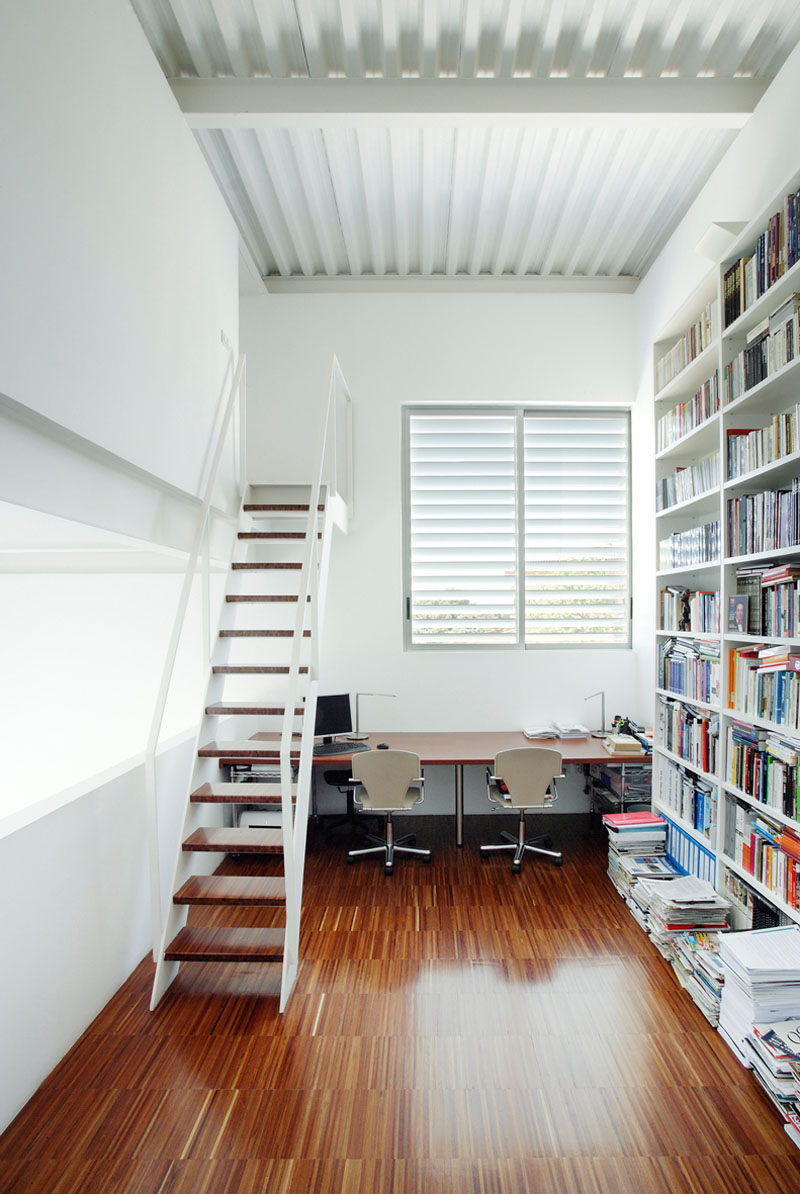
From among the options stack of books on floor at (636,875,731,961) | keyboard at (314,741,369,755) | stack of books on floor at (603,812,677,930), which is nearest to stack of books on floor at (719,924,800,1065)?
stack of books on floor at (636,875,731,961)

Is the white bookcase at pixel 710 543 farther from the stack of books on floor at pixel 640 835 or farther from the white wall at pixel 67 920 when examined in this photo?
the white wall at pixel 67 920

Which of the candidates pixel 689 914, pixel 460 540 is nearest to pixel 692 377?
pixel 460 540

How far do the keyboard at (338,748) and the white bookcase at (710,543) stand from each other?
198 cm

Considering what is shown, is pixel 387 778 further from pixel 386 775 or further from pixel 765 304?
pixel 765 304

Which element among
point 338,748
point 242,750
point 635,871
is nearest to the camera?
point 242,750

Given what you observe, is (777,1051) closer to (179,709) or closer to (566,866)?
(566,866)

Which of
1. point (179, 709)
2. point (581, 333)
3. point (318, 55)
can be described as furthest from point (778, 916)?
point (318, 55)

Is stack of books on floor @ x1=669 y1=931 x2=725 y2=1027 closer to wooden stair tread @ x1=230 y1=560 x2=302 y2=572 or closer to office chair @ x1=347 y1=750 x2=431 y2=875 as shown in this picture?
office chair @ x1=347 y1=750 x2=431 y2=875

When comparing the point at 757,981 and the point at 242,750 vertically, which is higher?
the point at 242,750

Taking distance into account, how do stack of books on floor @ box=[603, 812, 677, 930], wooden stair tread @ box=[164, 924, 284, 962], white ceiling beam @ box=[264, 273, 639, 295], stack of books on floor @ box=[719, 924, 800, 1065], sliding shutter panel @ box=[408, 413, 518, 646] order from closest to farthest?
1. stack of books on floor @ box=[719, 924, 800, 1065]
2. wooden stair tread @ box=[164, 924, 284, 962]
3. stack of books on floor @ box=[603, 812, 677, 930]
4. white ceiling beam @ box=[264, 273, 639, 295]
5. sliding shutter panel @ box=[408, 413, 518, 646]

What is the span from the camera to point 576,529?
525cm

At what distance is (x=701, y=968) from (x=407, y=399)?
4133 mm

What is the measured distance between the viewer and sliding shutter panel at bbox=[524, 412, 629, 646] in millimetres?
5230

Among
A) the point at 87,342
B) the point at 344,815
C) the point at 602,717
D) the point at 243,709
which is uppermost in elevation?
the point at 87,342
